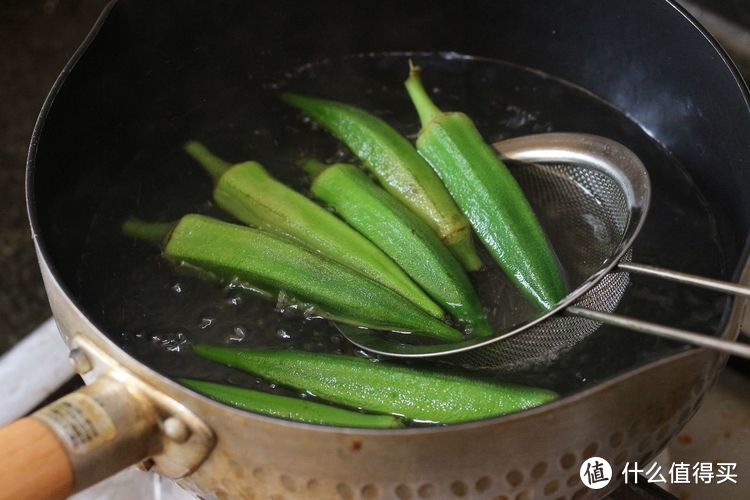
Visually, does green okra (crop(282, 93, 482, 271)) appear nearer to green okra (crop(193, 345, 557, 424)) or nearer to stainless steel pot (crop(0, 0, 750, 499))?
green okra (crop(193, 345, 557, 424))

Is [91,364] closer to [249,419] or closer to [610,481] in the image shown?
[249,419]

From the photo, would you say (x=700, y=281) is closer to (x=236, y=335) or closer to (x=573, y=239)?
(x=573, y=239)

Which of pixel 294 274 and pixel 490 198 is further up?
pixel 490 198

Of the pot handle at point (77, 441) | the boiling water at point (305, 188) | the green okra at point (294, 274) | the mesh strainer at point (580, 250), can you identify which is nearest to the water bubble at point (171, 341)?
the boiling water at point (305, 188)

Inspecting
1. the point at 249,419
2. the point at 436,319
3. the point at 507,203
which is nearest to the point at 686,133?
the point at 507,203

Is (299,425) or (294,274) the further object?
(294,274)

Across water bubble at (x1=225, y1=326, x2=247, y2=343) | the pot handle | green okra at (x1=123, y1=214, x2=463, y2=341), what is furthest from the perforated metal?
the pot handle

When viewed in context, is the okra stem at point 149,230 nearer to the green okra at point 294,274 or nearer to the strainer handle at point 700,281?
the green okra at point 294,274

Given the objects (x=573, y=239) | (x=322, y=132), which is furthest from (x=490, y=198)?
(x=322, y=132)
